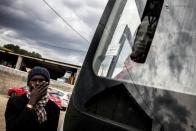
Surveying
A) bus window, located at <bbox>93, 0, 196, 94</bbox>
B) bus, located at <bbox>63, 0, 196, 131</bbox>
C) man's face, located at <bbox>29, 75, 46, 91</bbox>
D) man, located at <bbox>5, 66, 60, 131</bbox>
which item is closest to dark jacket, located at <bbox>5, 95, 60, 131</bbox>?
man, located at <bbox>5, 66, 60, 131</bbox>

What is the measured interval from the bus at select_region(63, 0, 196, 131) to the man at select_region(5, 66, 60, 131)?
35cm

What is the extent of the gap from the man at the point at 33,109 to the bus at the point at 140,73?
355 millimetres

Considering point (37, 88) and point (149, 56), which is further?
point (37, 88)

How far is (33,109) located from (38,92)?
142 millimetres

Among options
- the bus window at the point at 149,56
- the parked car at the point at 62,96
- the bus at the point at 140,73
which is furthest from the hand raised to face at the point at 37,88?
the parked car at the point at 62,96

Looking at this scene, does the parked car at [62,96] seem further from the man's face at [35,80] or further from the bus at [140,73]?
the bus at [140,73]

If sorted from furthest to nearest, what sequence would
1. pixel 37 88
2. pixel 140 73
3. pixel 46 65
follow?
1. pixel 46 65
2. pixel 37 88
3. pixel 140 73

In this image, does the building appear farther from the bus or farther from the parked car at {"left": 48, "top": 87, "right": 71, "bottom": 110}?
the bus

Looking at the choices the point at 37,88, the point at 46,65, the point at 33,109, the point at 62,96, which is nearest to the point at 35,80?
the point at 37,88

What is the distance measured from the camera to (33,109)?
8.61 ft

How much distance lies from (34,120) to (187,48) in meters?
1.32

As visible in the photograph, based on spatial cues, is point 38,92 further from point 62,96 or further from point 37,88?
point 62,96

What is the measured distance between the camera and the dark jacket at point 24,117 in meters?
2.57

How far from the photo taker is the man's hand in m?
2.62
